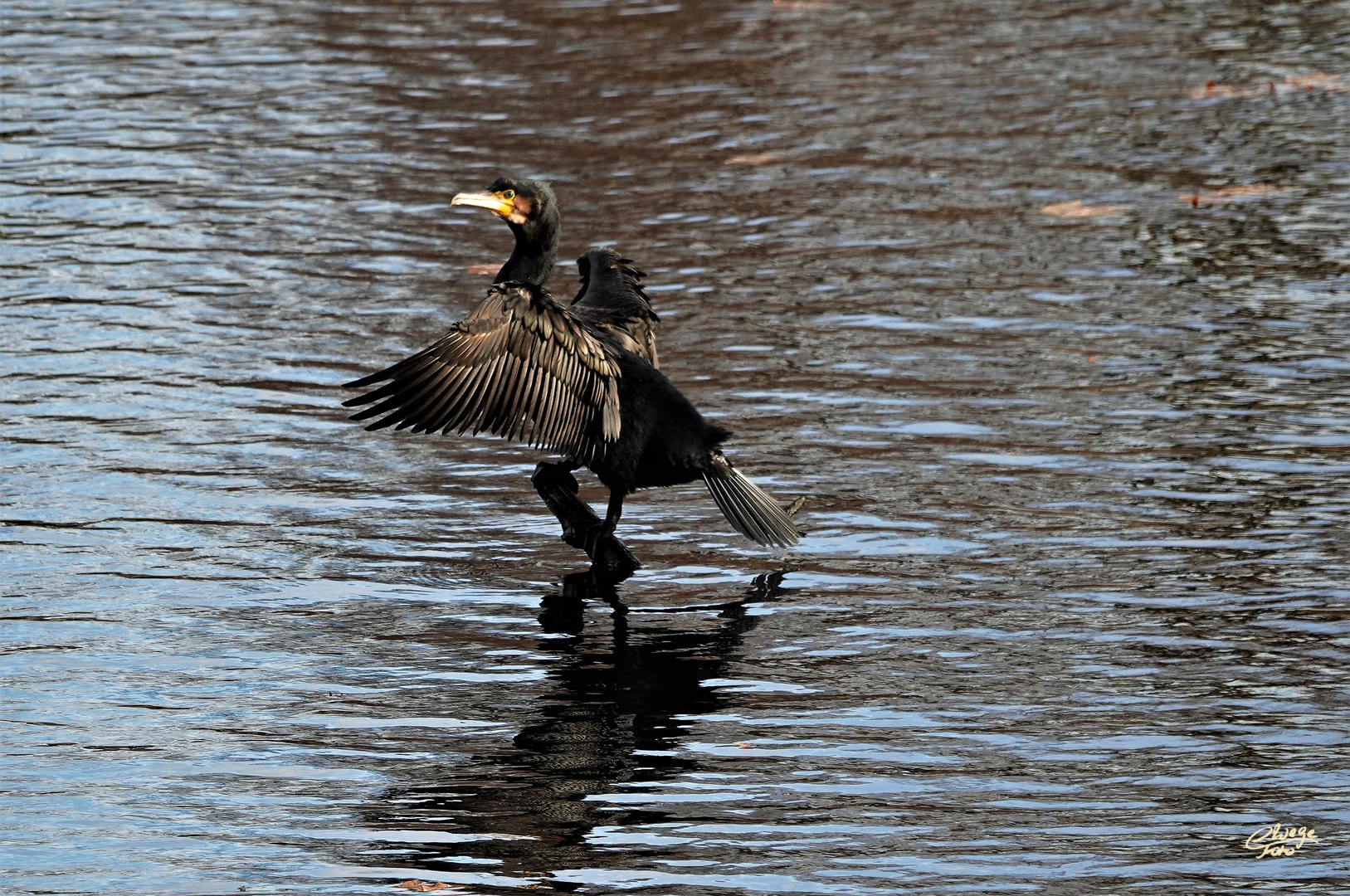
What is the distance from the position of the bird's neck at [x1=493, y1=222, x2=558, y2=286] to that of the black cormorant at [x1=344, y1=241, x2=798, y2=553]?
0.01 m

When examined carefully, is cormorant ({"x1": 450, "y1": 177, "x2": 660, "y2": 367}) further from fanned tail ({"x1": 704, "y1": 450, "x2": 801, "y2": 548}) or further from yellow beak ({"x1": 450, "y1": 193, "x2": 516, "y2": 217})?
fanned tail ({"x1": 704, "y1": 450, "x2": 801, "y2": 548})

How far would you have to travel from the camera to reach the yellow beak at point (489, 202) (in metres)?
8.05

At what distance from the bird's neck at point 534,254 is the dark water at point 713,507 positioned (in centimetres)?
120

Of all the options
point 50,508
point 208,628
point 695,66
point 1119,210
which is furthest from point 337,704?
point 695,66

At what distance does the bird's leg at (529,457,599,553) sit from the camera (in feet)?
26.6

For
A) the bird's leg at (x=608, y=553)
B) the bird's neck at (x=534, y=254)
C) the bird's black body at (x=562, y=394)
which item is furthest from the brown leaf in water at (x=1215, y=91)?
the bird's leg at (x=608, y=553)

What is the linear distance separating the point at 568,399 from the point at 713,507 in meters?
1.58

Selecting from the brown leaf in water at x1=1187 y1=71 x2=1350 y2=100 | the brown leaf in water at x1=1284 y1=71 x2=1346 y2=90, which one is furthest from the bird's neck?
the brown leaf in water at x1=1284 y1=71 x2=1346 y2=90

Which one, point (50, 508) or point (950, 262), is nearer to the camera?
point (50, 508)

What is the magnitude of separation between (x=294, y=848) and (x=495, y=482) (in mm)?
3931

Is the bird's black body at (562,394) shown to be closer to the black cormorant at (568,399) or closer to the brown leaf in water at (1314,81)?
the black cormorant at (568,399)

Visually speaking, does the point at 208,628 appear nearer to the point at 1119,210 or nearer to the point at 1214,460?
the point at 1214,460

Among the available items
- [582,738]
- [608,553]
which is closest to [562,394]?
[608,553]

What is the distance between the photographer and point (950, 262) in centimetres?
1246
